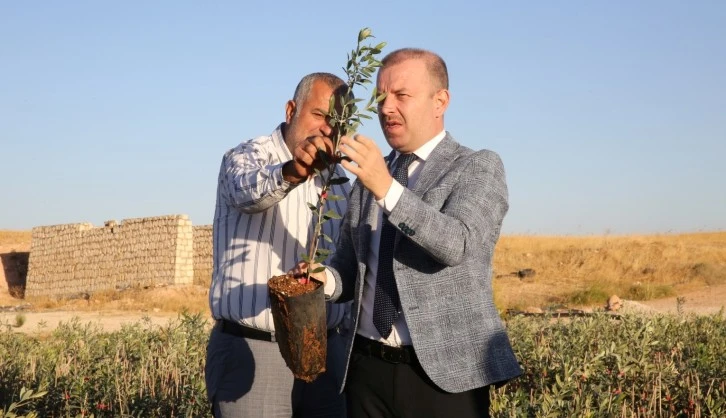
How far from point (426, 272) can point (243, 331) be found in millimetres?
876

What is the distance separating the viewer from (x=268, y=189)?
2889 mm

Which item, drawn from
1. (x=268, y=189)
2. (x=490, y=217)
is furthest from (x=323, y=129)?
(x=490, y=217)

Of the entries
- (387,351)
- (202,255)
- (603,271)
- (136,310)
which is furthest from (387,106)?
(202,255)

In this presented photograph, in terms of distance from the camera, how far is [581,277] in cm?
2228

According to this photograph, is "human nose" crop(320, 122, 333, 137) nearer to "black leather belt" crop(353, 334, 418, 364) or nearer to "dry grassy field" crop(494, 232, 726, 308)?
"black leather belt" crop(353, 334, 418, 364)

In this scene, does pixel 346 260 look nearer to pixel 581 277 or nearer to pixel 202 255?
pixel 581 277

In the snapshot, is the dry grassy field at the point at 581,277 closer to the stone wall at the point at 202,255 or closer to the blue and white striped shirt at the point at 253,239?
the stone wall at the point at 202,255

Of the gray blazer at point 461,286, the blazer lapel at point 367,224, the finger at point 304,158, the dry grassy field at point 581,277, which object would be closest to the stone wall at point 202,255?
the dry grassy field at point 581,277

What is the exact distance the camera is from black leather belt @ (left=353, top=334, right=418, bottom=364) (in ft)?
8.71

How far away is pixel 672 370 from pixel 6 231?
1826 inches

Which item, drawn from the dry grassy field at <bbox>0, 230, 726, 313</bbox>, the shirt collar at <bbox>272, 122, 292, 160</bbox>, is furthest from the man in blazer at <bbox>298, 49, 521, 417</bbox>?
the dry grassy field at <bbox>0, 230, 726, 313</bbox>

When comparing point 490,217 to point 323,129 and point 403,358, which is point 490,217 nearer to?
point 403,358

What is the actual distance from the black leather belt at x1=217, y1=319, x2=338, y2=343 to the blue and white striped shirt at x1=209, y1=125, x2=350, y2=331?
3 cm

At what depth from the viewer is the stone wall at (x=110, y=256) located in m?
24.1
